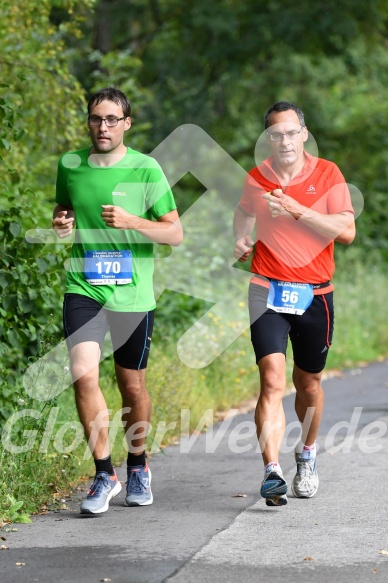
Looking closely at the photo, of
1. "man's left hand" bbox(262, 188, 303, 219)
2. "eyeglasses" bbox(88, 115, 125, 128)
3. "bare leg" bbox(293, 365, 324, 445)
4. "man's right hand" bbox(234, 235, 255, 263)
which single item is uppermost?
"eyeglasses" bbox(88, 115, 125, 128)

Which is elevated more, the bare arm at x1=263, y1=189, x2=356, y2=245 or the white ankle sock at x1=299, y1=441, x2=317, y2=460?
the bare arm at x1=263, y1=189, x2=356, y2=245

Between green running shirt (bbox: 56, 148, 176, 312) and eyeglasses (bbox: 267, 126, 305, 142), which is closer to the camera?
green running shirt (bbox: 56, 148, 176, 312)

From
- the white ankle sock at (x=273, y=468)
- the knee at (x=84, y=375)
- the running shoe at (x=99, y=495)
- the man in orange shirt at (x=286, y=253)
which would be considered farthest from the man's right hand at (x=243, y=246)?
the running shoe at (x=99, y=495)

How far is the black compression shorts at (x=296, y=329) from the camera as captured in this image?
22.0ft

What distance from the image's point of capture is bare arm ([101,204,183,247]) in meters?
6.23

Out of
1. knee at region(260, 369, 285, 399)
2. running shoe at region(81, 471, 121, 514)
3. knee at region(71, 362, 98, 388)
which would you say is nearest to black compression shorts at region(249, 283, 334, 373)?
knee at region(260, 369, 285, 399)

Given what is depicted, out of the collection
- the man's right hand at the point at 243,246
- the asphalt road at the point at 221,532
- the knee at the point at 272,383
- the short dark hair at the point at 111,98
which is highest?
the short dark hair at the point at 111,98

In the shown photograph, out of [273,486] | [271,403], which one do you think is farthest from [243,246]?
[273,486]

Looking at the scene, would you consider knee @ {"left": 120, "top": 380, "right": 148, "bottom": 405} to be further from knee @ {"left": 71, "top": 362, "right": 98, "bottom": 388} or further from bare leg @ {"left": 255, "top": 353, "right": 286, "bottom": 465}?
bare leg @ {"left": 255, "top": 353, "right": 286, "bottom": 465}

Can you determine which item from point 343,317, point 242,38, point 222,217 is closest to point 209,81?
point 242,38

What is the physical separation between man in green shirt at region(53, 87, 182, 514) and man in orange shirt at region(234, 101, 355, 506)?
0.54 metres

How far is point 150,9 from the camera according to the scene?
2597cm

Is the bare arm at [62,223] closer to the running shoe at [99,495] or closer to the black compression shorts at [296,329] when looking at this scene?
the black compression shorts at [296,329]

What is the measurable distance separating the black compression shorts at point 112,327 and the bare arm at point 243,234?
24.8 inches
